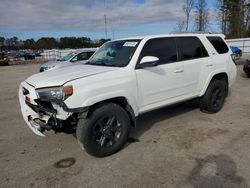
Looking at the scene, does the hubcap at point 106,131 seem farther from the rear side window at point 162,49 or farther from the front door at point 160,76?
the rear side window at point 162,49

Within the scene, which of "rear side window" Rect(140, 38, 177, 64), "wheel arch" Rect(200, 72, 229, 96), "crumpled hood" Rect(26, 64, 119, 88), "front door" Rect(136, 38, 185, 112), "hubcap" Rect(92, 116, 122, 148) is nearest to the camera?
"crumpled hood" Rect(26, 64, 119, 88)

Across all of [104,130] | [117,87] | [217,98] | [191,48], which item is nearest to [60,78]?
[117,87]

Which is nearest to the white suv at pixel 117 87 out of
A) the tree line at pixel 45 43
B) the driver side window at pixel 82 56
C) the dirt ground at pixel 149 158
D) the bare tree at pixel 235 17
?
the dirt ground at pixel 149 158

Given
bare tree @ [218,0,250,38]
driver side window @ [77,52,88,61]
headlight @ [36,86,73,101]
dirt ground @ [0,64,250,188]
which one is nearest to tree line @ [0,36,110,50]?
bare tree @ [218,0,250,38]

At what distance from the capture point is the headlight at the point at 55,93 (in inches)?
135

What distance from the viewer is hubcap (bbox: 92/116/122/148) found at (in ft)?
12.4

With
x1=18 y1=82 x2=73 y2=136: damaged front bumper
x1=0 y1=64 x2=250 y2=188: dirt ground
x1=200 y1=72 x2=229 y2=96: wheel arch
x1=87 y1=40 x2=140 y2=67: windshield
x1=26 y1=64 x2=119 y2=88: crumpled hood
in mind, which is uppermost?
x1=87 y1=40 x2=140 y2=67: windshield

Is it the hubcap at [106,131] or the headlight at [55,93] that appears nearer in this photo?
the headlight at [55,93]

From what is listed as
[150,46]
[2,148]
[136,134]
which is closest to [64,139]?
[2,148]

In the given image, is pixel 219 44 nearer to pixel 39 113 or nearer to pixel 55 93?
pixel 55 93

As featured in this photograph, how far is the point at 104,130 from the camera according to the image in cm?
385

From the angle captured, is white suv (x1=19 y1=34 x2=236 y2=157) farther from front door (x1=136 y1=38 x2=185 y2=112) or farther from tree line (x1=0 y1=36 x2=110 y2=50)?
tree line (x1=0 y1=36 x2=110 y2=50)

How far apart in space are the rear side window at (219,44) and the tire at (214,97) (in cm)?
74

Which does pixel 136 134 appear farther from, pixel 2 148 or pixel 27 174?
pixel 2 148
